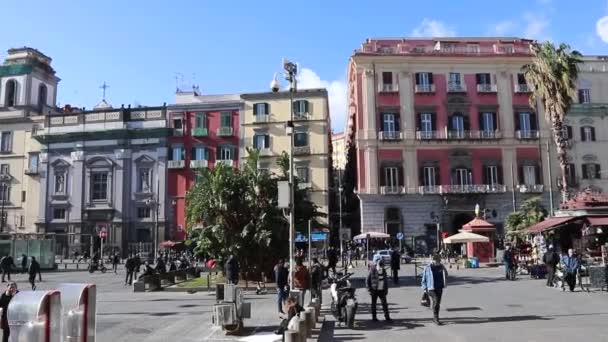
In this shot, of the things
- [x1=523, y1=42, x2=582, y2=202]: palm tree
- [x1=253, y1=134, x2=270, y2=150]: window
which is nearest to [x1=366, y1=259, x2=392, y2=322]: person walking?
[x1=523, y1=42, x2=582, y2=202]: palm tree

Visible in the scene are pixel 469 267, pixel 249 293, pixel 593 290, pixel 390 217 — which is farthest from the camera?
pixel 390 217

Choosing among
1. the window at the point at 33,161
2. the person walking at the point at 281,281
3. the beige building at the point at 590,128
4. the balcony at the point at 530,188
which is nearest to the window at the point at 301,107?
the balcony at the point at 530,188

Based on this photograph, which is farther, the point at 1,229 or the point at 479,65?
the point at 1,229

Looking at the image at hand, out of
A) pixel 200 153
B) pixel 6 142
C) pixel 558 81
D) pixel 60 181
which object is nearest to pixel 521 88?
pixel 558 81

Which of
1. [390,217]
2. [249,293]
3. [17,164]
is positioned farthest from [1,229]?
[249,293]

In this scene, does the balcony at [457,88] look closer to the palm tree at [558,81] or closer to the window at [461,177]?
the window at [461,177]

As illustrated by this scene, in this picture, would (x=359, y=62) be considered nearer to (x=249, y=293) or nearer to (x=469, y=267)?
(x=469, y=267)

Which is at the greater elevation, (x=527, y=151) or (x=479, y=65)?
(x=479, y=65)

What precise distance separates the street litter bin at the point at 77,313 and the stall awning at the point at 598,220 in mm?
23519

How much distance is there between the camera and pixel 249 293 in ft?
74.8

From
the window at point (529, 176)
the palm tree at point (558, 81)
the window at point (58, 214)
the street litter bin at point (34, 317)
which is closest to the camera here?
the street litter bin at point (34, 317)

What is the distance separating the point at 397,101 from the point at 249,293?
1357 inches

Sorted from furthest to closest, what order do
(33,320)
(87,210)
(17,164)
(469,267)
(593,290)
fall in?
(17,164) → (87,210) → (469,267) → (593,290) → (33,320)

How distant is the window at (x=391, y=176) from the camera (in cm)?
5225
